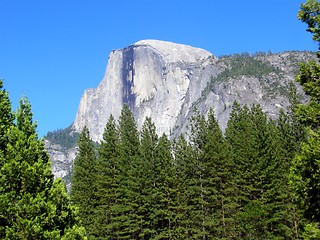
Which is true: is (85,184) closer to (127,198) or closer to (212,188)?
(127,198)

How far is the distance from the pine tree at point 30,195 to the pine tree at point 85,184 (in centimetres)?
2937

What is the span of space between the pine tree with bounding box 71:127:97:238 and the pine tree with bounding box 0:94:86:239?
96.4ft

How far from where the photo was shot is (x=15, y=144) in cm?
973

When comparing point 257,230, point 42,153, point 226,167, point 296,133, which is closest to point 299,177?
point 42,153

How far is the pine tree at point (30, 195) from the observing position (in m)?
9.04

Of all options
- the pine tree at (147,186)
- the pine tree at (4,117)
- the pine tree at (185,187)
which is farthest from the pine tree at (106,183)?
the pine tree at (4,117)

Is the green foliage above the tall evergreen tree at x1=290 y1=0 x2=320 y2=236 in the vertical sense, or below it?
above

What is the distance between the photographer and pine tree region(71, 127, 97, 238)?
40125mm

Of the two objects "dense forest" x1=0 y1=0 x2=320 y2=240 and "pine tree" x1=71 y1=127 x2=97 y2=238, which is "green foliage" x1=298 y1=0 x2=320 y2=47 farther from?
"pine tree" x1=71 y1=127 x2=97 y2=238

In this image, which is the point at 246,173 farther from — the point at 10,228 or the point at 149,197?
the point at 10,228

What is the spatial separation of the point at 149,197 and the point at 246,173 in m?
10.1

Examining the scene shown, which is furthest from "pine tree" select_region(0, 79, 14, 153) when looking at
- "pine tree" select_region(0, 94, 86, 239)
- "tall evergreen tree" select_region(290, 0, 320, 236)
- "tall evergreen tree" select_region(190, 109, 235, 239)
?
"tall evergreen tree" select_region(190, 109, 235, 239)

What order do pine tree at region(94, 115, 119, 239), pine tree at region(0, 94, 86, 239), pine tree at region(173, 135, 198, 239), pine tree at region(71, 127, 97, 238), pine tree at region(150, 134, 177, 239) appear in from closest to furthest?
pine tree at region(0, 94, 86, 239), pine tree at region(150, 134, 177, 239), pine tree at region(173, 135, 198, 239), pine tree at region(94, 115, 119, 239), pine tree at region(71, 127, 97, 238)

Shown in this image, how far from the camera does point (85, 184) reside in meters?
42.4
